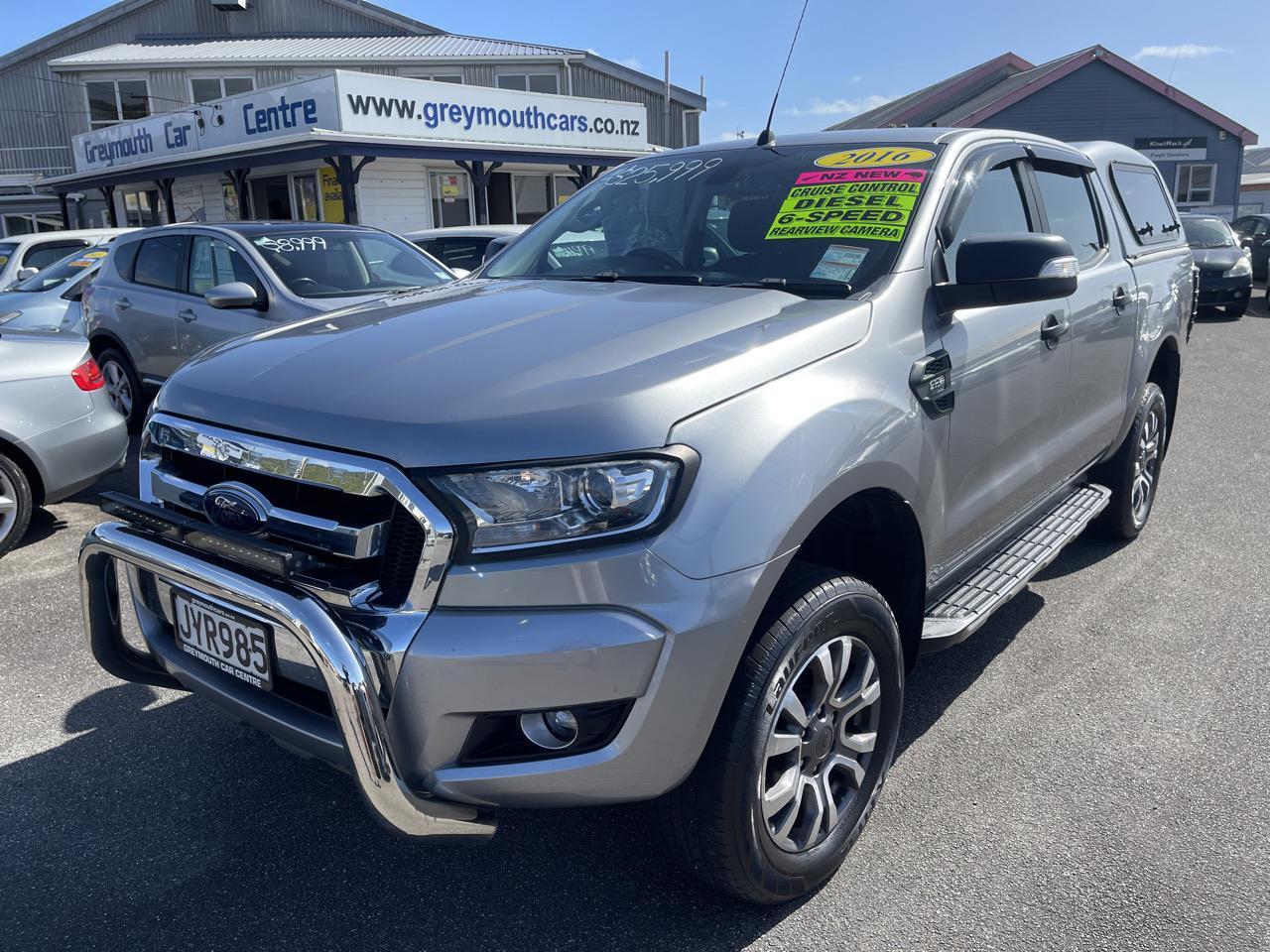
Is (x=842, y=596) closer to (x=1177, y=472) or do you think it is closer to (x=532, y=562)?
(x=532, y=562)

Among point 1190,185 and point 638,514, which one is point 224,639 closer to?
point 638,514

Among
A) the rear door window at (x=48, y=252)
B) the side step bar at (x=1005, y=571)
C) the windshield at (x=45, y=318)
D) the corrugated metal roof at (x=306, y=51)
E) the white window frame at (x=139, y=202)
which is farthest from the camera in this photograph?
the corrugated metal roof at (x=306, y=51)

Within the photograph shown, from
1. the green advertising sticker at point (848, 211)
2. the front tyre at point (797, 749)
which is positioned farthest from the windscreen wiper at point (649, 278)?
the front tyre at point (797, 749)

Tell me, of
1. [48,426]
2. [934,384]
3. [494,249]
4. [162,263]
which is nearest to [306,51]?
[162,263]

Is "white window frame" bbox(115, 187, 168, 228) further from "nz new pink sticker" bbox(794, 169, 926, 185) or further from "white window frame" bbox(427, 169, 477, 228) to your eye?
"nz new pink sticker" bbox(794, 169, 926, 185)

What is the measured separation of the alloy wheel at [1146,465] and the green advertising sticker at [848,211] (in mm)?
2464

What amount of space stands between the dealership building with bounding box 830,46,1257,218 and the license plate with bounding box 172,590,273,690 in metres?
29.9

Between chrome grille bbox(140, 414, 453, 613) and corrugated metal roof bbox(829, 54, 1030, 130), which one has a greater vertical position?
corrugated metal roof bbox(829, 54, 1030, 130)

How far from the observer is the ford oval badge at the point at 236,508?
2.22 metres

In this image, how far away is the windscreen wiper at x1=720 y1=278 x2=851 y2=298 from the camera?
2.73 m

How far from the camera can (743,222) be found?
10.6 feet

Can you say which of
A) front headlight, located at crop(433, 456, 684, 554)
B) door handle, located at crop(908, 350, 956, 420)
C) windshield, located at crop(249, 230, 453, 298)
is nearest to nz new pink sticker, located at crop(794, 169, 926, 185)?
door handle, located at crop(908, 350, 956, 420)

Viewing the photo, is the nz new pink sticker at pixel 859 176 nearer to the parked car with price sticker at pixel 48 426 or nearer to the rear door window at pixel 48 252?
the parked car with price sticker at pixel 48 426

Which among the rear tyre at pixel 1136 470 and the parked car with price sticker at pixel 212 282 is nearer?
the rear tyre at pixel 1136 470
